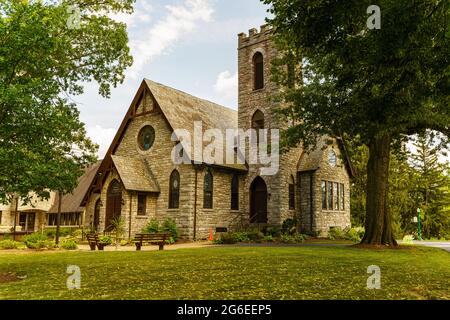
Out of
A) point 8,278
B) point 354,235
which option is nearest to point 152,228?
point 8,278

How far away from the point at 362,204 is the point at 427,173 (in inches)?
473

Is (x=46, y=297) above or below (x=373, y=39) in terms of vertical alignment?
below

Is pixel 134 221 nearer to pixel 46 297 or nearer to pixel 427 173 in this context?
pixel 46 297

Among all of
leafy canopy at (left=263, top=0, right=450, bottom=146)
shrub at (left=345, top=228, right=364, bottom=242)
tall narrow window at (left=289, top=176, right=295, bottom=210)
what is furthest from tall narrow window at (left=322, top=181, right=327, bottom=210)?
leafy canopy at (left=263, top=0, right=450, bottom=146)

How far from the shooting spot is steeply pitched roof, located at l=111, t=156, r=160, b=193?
83.2 ft

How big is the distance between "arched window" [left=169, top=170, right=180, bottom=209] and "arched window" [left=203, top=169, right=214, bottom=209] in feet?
5.88

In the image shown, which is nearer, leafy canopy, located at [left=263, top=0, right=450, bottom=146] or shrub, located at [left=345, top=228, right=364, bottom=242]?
leafy canopy, located at [left=263, top=0, right=450, bottom=146]

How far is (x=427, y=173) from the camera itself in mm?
46906

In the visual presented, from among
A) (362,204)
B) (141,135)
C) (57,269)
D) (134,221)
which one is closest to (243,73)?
(141,135)

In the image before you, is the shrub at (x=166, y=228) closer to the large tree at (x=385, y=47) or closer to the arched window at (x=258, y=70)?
the arched window at (x=258, y=70)

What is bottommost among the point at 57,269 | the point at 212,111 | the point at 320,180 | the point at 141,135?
the point at 57,269

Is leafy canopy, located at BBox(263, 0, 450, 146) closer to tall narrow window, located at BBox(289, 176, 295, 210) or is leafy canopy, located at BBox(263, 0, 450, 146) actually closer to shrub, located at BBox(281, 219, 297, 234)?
shrub, located at BBox(281, 219, 297, 234)
